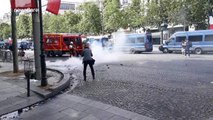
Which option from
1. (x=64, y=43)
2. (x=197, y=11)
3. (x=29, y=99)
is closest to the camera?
(x=29, y=99)

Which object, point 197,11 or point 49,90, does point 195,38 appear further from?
point 49,90

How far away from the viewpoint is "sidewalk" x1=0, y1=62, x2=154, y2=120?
7001mm

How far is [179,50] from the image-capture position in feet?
102

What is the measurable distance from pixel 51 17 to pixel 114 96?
236ft

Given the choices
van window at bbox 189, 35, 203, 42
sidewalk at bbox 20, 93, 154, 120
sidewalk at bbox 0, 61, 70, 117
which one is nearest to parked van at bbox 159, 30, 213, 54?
van window at bbox 189, 35, 203, 42

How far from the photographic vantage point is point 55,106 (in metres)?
8.16

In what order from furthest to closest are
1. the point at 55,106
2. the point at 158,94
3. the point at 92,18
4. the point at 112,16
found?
the point at 92,18, the point at 112,16, the point at 158,94, the point at 55,106

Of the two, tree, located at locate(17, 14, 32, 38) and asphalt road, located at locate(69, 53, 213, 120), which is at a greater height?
tree, located at locate(17, 14, 32, 38)

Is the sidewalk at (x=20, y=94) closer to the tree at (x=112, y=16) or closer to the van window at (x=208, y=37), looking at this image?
the van window at (x=208, y=37)

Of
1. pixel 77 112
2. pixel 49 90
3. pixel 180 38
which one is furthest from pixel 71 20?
pixel 77 112

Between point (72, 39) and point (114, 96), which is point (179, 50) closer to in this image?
point (72, 39)

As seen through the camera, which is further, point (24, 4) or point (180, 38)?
point (180, 38)

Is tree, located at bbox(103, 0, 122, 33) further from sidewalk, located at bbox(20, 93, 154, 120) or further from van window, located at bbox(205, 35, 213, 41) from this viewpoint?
sidewalk, located at bbox(20, 93, 154, 120)

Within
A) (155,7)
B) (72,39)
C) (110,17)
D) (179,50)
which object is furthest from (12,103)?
(110,17)
